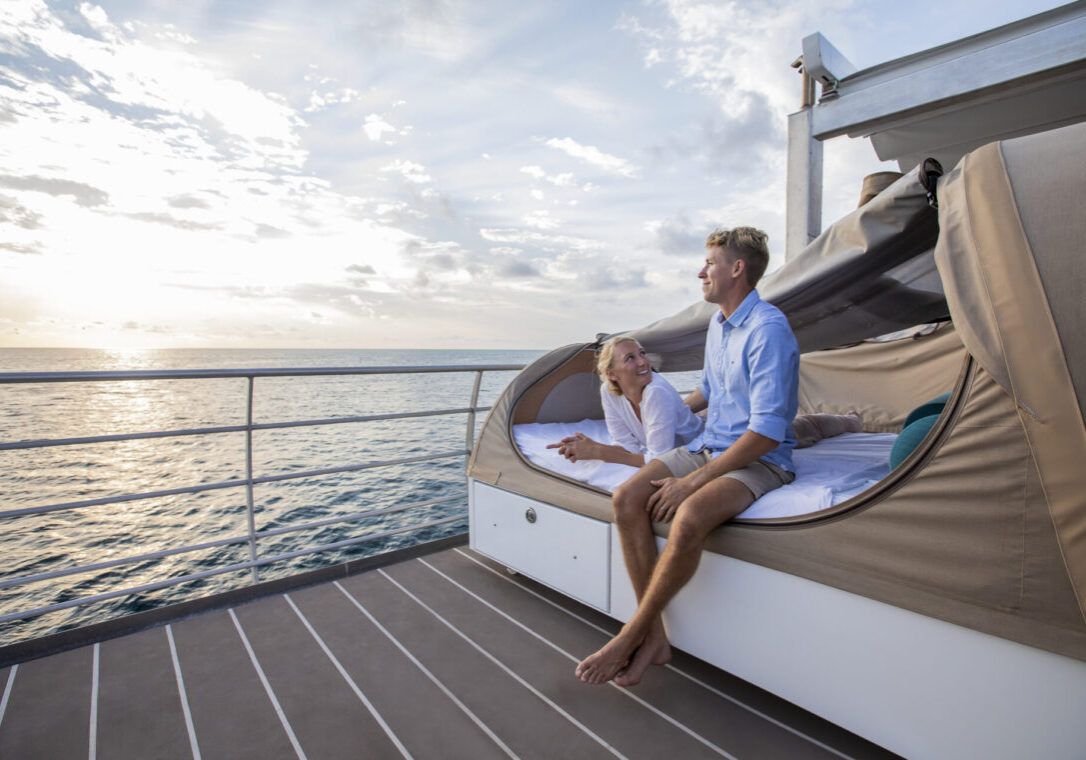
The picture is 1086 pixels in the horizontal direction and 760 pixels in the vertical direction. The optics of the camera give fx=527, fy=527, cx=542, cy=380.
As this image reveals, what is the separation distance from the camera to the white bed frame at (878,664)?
1.06m

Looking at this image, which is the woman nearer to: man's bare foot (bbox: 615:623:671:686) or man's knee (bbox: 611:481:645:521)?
man's knee (bbox: 611:481:645:521)

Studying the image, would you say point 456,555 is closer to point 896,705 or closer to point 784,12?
point 896,705

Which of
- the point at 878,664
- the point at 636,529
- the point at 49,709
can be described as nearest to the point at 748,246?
the point at 636,529

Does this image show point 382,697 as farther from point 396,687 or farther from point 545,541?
point 545,541

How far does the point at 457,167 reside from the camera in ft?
19.0

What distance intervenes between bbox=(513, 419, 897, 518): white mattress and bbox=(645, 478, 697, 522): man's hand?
0.18m

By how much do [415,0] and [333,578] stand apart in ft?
12.5

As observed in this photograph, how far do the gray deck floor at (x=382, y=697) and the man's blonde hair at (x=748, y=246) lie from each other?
139 centimetres

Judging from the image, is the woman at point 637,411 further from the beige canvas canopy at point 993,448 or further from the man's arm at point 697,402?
the beige canvas canopy at point 993,448

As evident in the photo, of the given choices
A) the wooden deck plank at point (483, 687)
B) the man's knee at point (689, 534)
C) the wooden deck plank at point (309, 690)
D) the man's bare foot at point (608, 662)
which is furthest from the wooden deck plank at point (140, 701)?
the man's knee at point (689, 534)

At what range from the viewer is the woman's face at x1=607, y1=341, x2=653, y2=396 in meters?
2.18

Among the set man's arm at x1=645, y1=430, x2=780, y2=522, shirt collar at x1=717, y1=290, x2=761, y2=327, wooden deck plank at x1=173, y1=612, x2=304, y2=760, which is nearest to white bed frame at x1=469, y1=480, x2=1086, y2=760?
man's arm at x1=645, y1=430, x2=780, y2=522

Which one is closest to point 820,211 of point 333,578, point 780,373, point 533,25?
point 533,25

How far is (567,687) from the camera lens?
1.69 meters
